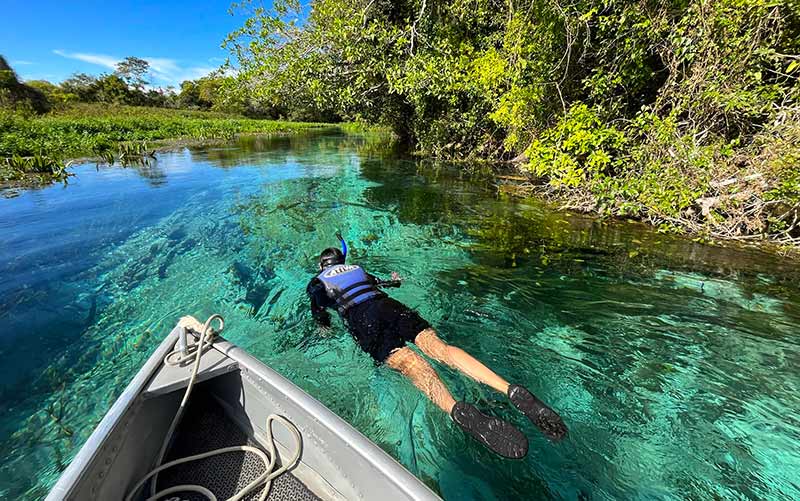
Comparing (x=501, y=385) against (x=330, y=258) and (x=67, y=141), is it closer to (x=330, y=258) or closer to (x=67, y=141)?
(x=330, y=258)

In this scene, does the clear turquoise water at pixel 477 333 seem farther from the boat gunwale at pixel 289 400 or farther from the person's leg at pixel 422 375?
the boat gunwale at pixel 289 400

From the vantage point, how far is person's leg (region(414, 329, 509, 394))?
271cm

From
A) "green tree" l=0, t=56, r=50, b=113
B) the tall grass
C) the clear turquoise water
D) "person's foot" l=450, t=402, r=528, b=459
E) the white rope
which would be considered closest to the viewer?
the white rope

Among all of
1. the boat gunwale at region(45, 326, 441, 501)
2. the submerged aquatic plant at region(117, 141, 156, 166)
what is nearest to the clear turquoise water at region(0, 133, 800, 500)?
the boat gunwale at region(45, 326, 441, 501)

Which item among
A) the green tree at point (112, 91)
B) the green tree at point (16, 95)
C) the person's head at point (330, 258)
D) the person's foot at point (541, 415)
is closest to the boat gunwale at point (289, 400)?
the person's foot at point (541, 415)

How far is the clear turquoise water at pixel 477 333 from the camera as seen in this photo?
2.57m

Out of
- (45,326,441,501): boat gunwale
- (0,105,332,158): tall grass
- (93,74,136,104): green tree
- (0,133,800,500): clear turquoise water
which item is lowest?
(0,133,800,500): clear turquoise water

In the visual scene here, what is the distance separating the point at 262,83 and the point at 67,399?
43.7ft

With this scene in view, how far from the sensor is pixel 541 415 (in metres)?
2.45

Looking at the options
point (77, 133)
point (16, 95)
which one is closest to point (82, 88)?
point (16, 95)

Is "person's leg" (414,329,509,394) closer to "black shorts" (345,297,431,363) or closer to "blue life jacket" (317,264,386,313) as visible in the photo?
"black shorts" (345,297,431,363)

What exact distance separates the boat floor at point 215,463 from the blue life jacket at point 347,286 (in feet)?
5.04

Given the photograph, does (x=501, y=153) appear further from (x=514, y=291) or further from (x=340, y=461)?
(x=340, y=461)

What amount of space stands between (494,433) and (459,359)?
2.48 ft
